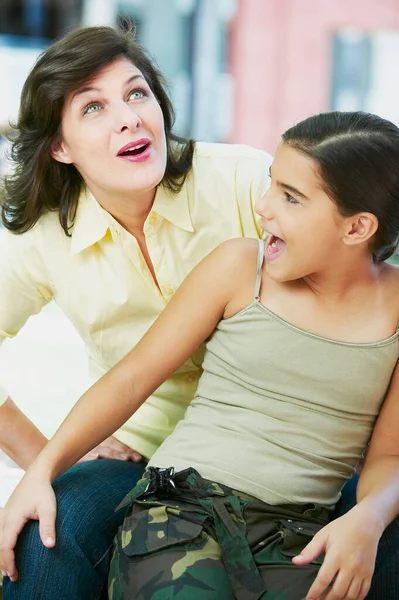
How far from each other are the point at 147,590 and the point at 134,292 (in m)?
0.64

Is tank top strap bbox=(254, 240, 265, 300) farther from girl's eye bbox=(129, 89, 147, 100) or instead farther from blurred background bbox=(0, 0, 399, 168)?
blurred background bbox=(0, 0, 399, 168)

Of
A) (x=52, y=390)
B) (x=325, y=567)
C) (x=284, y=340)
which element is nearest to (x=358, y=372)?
(x=284, y=340)

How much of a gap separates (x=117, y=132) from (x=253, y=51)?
6.59 m

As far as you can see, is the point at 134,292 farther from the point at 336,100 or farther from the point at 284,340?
the point at 336,100

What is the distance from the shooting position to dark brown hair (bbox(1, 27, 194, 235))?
5.41 ft

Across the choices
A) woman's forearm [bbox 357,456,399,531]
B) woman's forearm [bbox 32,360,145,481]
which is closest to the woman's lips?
woman's forearm [bbox 32,360,145,481]

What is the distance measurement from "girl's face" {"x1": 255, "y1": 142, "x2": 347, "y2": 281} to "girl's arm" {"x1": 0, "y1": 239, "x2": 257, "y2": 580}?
9 centimetres

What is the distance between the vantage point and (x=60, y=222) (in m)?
1.77

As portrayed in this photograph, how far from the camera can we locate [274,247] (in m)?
1.50

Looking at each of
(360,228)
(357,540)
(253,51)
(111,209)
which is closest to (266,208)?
(360,228)

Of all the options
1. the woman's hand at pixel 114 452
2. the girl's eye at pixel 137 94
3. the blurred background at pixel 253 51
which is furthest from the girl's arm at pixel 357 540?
the blurred background at pixel 253 51

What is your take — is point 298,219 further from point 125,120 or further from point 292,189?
point 125,120

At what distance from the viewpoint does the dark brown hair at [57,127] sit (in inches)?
64.9

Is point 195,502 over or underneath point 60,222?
underneath
